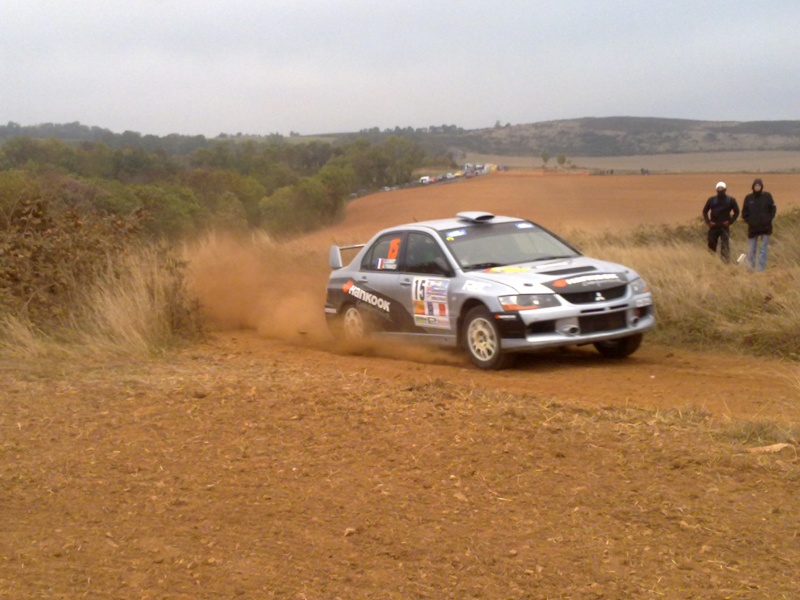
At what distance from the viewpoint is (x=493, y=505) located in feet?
16.9

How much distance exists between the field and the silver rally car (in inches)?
15.9

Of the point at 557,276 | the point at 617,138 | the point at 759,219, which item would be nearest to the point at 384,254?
the point at 557,276

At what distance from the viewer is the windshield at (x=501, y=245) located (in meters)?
10.2

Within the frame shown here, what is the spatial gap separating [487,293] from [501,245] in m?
1.13

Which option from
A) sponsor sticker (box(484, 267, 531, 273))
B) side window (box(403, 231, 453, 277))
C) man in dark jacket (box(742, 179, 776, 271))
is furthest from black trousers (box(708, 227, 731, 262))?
sponsor sticker (box(484, 267, 531, 273))

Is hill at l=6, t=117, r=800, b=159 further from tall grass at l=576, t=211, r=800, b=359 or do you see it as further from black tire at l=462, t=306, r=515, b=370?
black tire at l=462, t=306, r=515, b=370

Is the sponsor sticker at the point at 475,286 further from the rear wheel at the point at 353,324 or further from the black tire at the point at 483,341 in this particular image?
the rear wheel at the point at 353,324

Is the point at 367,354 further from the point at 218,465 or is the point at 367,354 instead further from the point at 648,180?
the point at 648,180

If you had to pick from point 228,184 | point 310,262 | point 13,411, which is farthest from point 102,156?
point 13,411

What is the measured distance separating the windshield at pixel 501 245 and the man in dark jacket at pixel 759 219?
5735 mm

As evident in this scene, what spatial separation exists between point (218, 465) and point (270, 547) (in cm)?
131

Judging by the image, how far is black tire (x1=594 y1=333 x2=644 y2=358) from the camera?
9.95m

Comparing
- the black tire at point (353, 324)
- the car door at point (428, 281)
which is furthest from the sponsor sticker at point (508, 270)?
the black tire at point (353, 324)

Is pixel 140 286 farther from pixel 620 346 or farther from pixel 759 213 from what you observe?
pixel 759 213
